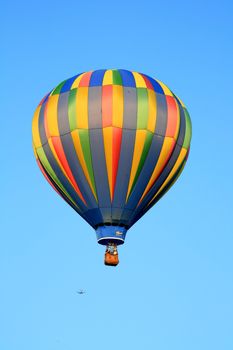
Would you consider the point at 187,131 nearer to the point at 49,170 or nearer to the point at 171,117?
the point at 171,117

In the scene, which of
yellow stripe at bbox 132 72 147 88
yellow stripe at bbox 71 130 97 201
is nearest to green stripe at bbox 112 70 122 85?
yellow stripe at bbox 132 72 147 88

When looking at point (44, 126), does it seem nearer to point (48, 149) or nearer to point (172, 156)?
point (48, 149)

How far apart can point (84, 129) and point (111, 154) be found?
1.12 m

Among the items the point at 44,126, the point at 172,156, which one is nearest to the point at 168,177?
the point at 172,156

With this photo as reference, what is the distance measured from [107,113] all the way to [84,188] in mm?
2398

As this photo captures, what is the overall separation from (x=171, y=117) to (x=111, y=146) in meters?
2.20

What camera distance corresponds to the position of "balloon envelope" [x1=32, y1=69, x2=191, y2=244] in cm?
5106

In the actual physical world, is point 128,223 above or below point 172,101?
below

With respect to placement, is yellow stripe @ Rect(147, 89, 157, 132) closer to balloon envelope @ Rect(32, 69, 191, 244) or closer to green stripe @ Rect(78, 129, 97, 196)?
balloon envelope @ Rect(32, 69, 191, 244)

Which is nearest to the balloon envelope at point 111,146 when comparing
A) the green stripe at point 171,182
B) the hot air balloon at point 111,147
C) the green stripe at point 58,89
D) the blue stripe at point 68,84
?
the hot air balloon at point 111,147

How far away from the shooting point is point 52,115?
170ft

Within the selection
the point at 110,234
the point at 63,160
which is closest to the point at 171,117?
the point at 63,160

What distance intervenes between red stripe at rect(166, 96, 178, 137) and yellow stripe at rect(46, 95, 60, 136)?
11.2 feet

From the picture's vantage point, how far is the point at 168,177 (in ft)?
171
